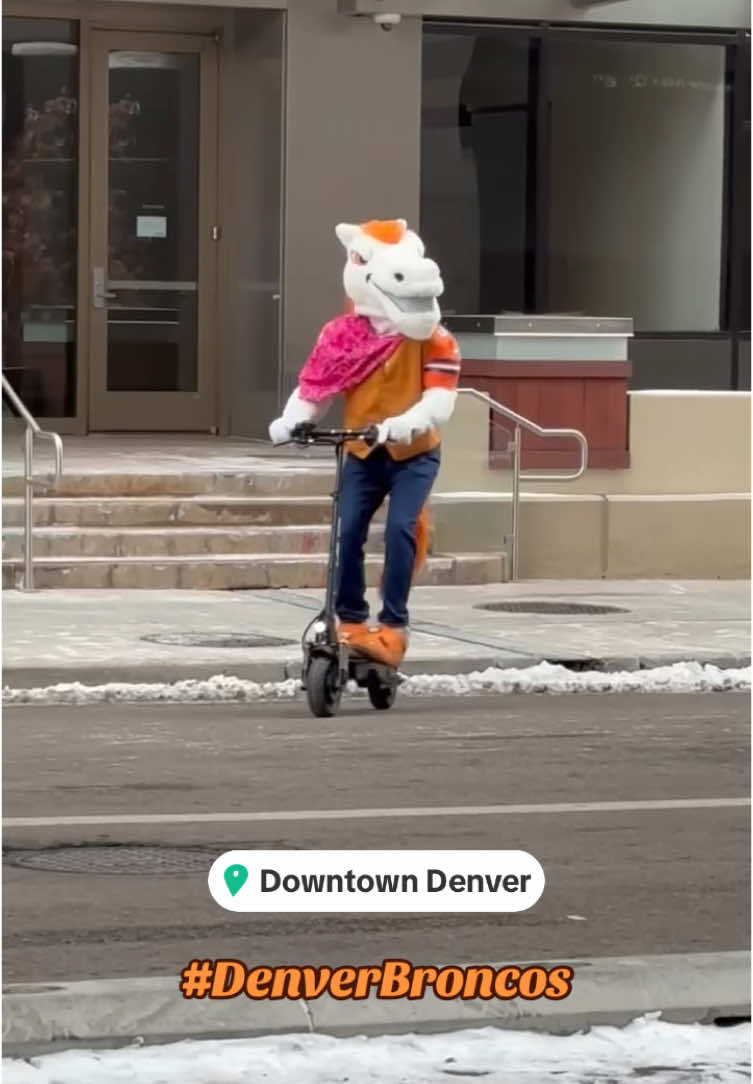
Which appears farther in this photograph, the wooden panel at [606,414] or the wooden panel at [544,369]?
the wooden panel at [606,414]

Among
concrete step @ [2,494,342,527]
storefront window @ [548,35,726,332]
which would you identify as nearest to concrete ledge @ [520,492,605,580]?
concrete step @ [2,494,342,527]

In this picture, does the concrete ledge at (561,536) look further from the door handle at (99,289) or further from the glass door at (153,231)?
the door handle at (99,289)

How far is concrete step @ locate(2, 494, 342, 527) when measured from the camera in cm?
1520

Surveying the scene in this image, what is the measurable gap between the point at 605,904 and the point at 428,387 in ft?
12.8

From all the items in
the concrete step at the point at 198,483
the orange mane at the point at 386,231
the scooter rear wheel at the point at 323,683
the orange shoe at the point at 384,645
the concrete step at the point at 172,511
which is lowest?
the scooter rear wheel at the point at 323,683

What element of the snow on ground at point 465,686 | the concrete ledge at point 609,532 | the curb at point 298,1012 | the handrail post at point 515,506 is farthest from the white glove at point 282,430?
the handrail post at point 515,506

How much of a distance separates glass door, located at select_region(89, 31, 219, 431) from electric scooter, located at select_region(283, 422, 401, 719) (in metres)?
9.76

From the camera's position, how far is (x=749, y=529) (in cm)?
1647

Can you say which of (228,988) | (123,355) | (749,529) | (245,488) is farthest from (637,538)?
(228,988)

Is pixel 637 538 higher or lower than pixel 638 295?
lower

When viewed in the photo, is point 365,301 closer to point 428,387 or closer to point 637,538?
point 428,387

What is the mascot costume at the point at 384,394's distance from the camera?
10188mm

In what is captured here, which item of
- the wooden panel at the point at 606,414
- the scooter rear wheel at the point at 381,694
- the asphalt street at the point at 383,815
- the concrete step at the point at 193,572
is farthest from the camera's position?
the wooden panel at the point at 606,414

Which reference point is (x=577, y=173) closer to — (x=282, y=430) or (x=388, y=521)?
(x=388, y=521)
